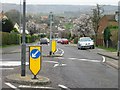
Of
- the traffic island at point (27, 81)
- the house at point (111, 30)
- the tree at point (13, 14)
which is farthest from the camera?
the tree at point (13, 14)

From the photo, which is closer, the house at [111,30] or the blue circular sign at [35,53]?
the blue circular sign at [35,53]

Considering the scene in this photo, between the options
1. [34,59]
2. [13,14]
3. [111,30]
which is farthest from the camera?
[13,14]

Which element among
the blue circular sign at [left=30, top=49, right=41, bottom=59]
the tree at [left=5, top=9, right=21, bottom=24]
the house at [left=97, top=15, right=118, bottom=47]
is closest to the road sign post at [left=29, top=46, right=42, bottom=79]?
the blue circular sign at [left=30, top=49, right=41, bottom=59]

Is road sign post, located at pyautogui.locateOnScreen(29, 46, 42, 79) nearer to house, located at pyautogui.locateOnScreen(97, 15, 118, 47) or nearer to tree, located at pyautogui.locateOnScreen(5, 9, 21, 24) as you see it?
house, located at pyautogui.locateOnScreen(97, 15, 118, 47)

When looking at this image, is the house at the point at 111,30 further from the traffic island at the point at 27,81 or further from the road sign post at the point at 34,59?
the traffic island at the point at 27,81

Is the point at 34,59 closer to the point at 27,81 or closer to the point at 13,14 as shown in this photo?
the point at 27,81

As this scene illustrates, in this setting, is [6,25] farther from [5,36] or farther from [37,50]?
[37,50]

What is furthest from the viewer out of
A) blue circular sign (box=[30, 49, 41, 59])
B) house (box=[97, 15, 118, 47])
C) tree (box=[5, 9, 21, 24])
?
tree (box=[5, 9, 21, 24])

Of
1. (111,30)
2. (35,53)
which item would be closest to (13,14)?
(111,30)

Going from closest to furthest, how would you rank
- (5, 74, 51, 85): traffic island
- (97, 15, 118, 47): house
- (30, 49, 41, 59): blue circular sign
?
(5, 74, 51, 85): traffic island → (30, 49, 41, 59): blue circular sign → (97, 15, 118, 47): house

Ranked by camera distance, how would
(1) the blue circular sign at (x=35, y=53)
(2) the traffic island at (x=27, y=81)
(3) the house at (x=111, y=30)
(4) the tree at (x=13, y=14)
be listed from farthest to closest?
(4) the tree at (x=13, y=14) → (3) the house at (x=111, y=30) → (1) the blue circular sign at (x=35, y=53) → (2) the traffic island at (x=27, y=81)

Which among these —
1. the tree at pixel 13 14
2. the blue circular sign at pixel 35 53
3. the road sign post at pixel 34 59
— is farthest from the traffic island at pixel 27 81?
the tree at pixel 13 14

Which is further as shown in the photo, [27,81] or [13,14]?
[13,14]

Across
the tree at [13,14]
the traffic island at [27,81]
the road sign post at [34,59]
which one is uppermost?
the tree at [13,14]
